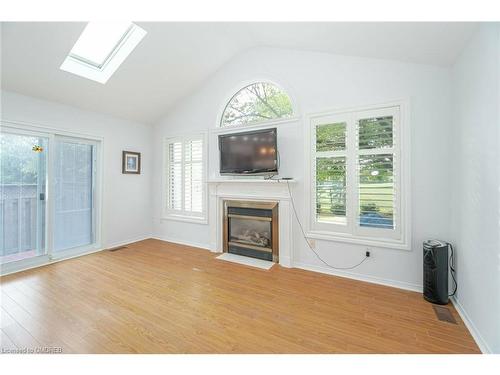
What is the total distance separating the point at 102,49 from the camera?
3.26m

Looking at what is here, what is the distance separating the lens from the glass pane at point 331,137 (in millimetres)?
2939

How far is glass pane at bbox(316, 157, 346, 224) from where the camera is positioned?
2939 millimetres

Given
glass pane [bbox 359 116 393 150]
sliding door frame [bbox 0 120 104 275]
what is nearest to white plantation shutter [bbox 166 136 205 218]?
sliding door frame [bbox 0 120 104 275]

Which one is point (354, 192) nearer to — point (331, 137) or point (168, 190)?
point (331, 137)

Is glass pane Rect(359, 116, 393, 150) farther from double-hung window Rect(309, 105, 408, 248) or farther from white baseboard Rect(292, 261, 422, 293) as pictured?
white baseboard Rect(292, 261, 422, 293)

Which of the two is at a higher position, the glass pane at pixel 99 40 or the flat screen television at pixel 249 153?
the glass pane at pixel 99 40

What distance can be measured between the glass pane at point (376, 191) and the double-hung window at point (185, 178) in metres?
2.66

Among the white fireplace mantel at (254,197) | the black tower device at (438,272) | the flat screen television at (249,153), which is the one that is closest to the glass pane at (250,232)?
the white fireplace mantel at (254,197)

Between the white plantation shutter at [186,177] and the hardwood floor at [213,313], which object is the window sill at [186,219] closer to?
the white plantation shutter at [186,177]

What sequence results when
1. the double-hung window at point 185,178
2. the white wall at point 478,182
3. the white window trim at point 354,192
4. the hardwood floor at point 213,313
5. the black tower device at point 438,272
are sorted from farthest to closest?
the double-hung window at point 185,178
the white window trim at point 354,192
the black tower device at point 438,272
the hardwood floor at point 213,313
the white wall at point 478,182

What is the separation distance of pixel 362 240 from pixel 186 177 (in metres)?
3.28

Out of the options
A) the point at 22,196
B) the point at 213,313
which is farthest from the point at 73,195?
the point at 213,313

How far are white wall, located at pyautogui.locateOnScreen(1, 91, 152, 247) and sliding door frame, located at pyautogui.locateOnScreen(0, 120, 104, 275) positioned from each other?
0.23 feet
